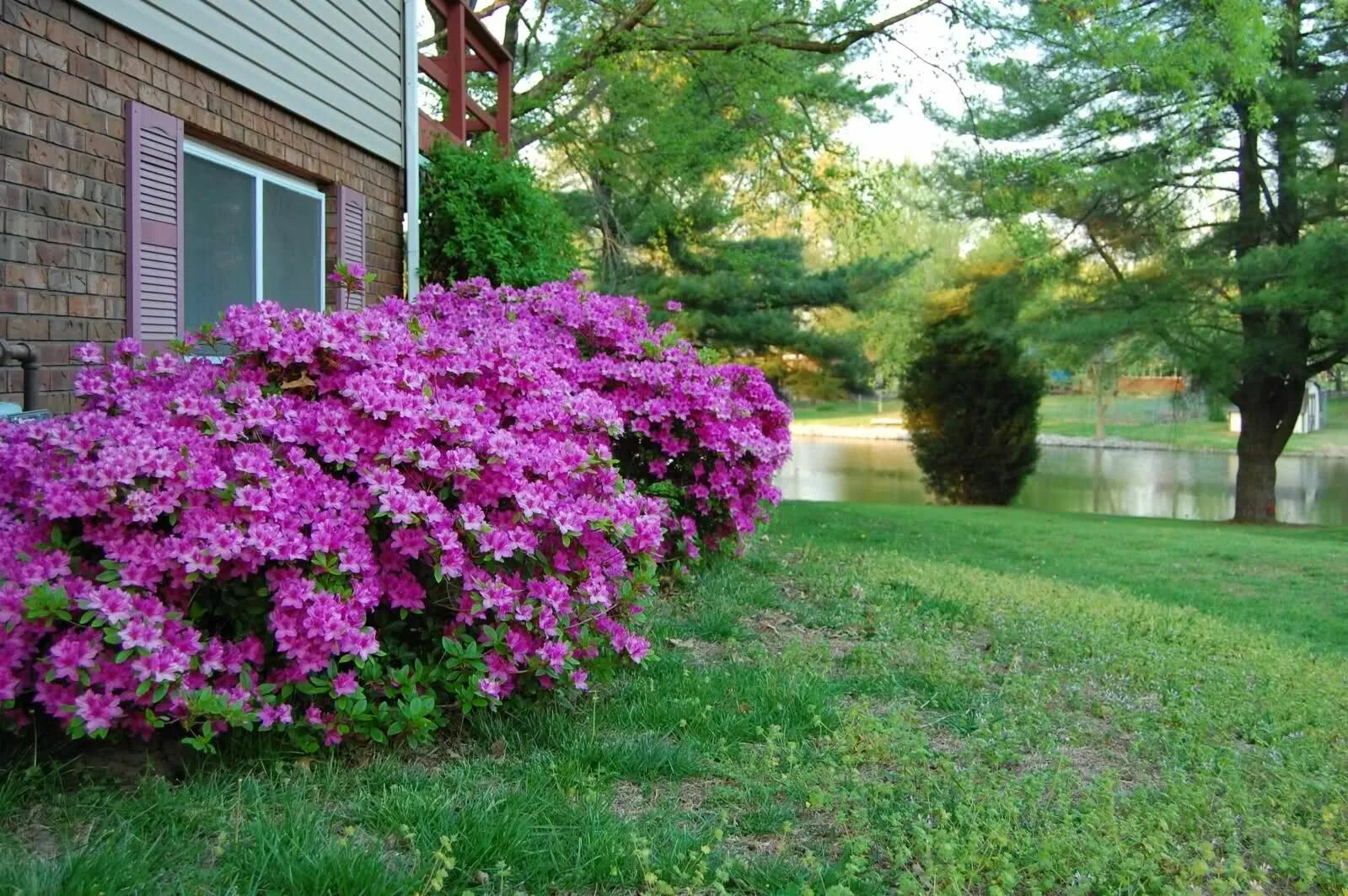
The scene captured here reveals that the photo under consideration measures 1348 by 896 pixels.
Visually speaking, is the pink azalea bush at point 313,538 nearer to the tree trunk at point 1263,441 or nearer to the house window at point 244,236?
the house window at point 244,236

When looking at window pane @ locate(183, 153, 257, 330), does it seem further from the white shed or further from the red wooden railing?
the white shed

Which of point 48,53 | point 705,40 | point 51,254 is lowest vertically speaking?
point 51,254

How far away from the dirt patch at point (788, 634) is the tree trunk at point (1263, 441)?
14.4 metres

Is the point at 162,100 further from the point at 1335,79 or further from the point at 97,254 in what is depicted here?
the point at 1335,79

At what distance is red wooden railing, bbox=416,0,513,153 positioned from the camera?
7.75 metres

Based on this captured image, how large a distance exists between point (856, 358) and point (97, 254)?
1679 centimetres

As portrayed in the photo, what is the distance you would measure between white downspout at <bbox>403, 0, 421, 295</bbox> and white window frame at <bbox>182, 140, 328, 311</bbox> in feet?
2.98

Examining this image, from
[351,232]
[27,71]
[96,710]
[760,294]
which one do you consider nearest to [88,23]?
[27,71]

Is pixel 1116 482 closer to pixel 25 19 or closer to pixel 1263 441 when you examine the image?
pixel 1263 441

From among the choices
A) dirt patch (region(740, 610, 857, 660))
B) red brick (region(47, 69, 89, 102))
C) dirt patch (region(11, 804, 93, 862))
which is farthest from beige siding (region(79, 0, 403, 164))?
dirt patch (region(740, 610, 857, 660))

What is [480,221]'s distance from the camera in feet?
24.5

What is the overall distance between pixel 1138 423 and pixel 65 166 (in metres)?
40.0

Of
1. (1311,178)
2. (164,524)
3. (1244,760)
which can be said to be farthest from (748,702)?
(1311,178)

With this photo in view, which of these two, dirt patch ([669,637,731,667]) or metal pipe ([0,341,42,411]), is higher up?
metal pipe ([0,341,42,411])
